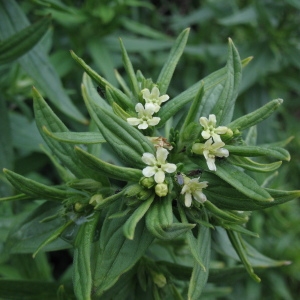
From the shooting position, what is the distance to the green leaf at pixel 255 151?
1895 mm

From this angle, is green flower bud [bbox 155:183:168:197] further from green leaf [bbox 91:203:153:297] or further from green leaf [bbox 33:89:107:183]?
green leaf [bbox 33:89:107:183]

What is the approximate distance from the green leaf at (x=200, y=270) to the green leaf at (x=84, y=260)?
0.39 meters

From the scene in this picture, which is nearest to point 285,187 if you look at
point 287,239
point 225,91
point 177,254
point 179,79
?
point 287,239

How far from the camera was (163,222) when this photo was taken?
1813 mm

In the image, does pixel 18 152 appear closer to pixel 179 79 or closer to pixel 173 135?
pixel 179 79

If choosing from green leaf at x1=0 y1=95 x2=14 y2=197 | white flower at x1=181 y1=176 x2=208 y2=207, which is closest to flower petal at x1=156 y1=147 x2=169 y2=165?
white flower at x1=181 y1=176 x2=208 y2=207

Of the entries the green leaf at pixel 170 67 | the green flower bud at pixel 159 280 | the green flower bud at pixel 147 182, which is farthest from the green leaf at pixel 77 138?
the green flower bud at pixel 159 280

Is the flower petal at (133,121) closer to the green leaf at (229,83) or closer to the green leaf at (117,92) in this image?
the green leaf at (117,92)

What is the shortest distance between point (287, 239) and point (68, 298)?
97.6 inches

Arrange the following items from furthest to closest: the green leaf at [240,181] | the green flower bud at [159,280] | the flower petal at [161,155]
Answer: the green flower bud at [159,280], the flower petal at [161,155], the green leaf at [240,181]

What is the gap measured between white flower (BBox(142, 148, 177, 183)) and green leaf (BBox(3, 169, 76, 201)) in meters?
0.45

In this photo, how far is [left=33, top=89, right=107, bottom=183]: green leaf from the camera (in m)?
2.15

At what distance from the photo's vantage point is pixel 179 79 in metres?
5.02

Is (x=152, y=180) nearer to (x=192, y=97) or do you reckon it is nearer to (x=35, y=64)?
(x=192, y=97)
